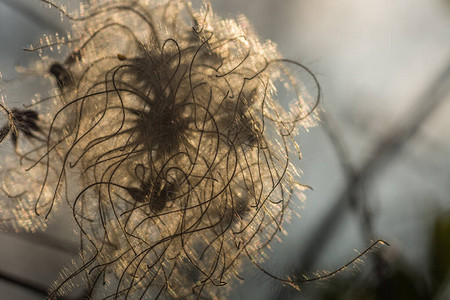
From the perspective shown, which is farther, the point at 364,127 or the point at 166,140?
the point at 364,127

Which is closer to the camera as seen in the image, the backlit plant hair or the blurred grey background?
the backlit plant hair

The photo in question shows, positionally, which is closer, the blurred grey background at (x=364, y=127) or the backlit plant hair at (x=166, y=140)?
the backlit plant hair at (x=166, y=140)

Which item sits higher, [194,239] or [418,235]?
[194,239]

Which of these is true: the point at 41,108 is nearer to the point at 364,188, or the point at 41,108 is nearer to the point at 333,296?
the point at 333,296

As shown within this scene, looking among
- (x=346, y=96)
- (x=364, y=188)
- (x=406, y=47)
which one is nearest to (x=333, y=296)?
(x=364, y=188)
